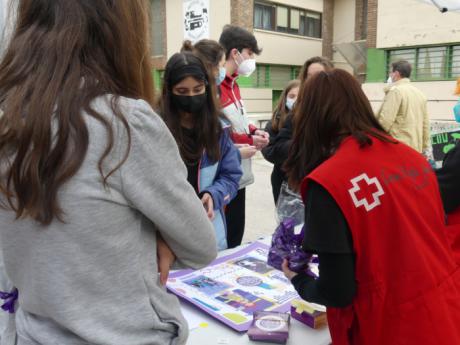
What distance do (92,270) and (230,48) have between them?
2.65 metres

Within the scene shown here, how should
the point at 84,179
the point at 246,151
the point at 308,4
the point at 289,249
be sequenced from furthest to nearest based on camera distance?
the point at 308,4
the point at 246,151
the point at 289,249
the point at 84,179

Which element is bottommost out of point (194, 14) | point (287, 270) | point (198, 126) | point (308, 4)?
point (287, 270)

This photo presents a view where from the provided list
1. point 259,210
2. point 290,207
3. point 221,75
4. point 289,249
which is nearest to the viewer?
point 289,249

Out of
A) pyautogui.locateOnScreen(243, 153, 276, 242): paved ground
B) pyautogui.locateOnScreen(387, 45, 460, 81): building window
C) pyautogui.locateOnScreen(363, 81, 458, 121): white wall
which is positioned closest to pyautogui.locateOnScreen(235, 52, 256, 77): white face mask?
pyautogui.locateOnScreen(243, 153, 276, 242): paved ground

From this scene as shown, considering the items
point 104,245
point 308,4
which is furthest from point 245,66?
point 308,4

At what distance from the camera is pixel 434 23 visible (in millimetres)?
11875

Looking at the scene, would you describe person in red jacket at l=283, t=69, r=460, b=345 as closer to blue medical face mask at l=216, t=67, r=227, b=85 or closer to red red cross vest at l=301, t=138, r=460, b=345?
red red cross vest at l=301, t=138, r=460, b=345

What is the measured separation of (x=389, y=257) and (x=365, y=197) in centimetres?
20

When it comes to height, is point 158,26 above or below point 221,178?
above

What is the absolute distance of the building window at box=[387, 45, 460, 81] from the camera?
1193cm

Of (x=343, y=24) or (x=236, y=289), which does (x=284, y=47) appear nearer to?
(x=343, y=24)

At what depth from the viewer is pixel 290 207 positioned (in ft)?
9.09

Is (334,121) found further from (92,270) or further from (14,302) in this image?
(14,302)

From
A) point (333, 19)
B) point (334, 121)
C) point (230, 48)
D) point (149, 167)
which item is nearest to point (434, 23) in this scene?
point (333, 19)
